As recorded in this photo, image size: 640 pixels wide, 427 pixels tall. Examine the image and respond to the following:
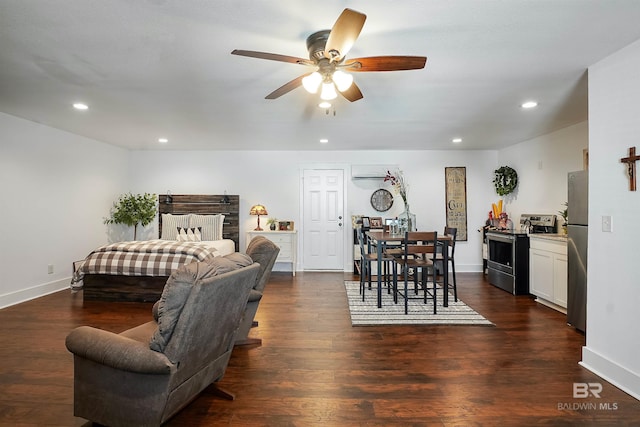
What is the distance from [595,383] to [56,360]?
4.18m

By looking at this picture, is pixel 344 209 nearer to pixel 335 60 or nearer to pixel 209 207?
pixel 209 207

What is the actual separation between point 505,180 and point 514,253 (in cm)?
170

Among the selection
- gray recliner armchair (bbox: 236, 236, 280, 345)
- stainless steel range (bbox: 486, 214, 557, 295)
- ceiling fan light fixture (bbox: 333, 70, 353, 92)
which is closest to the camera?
ceiling fan light fixture (bbox: 333, 70, 353, 92)

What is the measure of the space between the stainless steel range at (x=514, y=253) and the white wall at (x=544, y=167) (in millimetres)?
175

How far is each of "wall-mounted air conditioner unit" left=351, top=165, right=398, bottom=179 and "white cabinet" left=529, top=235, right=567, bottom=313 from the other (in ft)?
8.97

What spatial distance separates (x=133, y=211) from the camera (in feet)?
19.6

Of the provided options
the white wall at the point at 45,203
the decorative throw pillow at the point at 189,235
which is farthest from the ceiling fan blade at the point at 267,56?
the decorative throw pillow at the point at 189,235

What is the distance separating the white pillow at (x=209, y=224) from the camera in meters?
6.09

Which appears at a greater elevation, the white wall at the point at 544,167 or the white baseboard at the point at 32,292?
the white wall at the point at 544,167

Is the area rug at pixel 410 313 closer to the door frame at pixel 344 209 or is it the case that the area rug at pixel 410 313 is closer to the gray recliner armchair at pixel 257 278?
the gray recliner armchair at pixel 257 278

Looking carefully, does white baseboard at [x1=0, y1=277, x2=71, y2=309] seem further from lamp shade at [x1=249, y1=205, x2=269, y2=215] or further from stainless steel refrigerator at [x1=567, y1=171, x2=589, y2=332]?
stainless steel refrigerator at [x1=567, y1=171, x2=589, y2=332]

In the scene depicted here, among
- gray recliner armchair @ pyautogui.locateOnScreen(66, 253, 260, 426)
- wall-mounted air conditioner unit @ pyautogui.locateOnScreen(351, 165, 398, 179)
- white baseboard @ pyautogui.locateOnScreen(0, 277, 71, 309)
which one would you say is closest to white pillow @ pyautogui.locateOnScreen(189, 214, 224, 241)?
white baseboard @ pyautogui.locateOnScreen(0, 277, 71, 309)

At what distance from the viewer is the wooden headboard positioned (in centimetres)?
631

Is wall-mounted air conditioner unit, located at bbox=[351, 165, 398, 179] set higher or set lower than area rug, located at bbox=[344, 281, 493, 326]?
higher
